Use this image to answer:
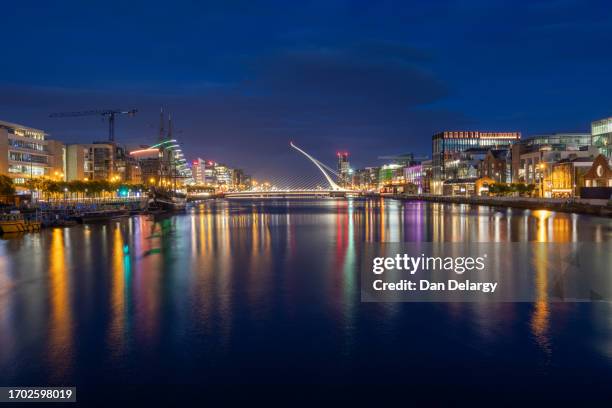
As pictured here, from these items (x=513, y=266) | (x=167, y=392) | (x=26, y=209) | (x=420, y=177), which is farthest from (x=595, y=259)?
(x=420, y=177)

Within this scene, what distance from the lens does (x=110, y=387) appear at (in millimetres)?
7078

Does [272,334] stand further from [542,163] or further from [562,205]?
[542,163]

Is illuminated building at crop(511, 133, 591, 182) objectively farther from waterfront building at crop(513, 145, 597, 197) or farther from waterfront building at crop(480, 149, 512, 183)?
waterfront building at crop(480, 149, 512, 183)

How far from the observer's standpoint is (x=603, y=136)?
2697 inches

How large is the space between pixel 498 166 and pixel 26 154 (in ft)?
236

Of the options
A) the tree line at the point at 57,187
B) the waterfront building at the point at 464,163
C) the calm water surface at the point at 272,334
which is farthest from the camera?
the waterfront building at the point at 464,163

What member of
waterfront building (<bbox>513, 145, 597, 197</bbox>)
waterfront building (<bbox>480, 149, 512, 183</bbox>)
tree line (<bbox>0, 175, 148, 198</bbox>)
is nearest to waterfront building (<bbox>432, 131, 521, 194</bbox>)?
waterfront building (<bbox>480, 149, 512, 183</bbox>)

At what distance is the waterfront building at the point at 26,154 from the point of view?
6200cm

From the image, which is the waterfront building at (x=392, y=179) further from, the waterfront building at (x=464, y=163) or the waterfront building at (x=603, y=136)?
the waterfront building at (x=603, y=136)

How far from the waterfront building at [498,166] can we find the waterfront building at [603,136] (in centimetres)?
1833

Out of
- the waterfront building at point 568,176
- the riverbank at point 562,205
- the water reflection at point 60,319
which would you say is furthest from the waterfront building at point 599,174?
the water reflection at point 60,319

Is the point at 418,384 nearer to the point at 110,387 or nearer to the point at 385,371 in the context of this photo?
the point at 385,371

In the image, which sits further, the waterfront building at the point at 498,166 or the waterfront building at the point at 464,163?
the waterfront building at the point at 464,163

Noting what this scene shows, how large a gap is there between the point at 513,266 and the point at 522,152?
7343 cm
